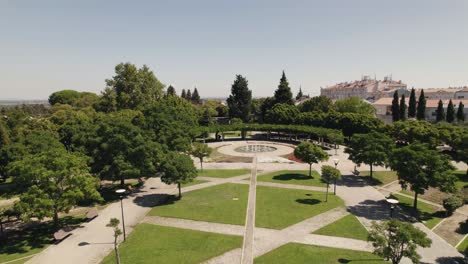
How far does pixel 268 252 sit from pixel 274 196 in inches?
497

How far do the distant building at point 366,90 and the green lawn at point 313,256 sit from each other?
446 feet

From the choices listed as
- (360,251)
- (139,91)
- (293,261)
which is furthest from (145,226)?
(139,91)

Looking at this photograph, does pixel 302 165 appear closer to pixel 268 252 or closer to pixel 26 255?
pixel 268 252

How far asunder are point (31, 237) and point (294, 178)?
3171 cm

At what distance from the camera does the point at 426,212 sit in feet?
98.9

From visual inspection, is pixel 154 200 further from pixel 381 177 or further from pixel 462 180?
pixel 462 180

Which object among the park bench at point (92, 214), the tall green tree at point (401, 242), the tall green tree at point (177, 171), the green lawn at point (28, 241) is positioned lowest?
the green lawn at point (28, 241)

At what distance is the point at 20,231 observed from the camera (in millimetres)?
26797

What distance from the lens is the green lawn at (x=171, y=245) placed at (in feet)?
70.3

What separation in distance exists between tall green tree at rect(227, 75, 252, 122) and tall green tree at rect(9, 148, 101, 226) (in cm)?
7392

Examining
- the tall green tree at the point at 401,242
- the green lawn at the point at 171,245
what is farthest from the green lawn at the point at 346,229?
the green lawn at the point at 171,245

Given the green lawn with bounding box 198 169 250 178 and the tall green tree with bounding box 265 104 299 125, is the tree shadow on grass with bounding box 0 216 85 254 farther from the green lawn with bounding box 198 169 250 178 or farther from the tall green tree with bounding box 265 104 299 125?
the tall green tree with bounding box 265 104 299 125

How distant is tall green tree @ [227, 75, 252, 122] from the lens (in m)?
97.6

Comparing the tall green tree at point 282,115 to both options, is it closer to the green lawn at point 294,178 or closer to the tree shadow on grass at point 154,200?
the green lawn at point 294,178
